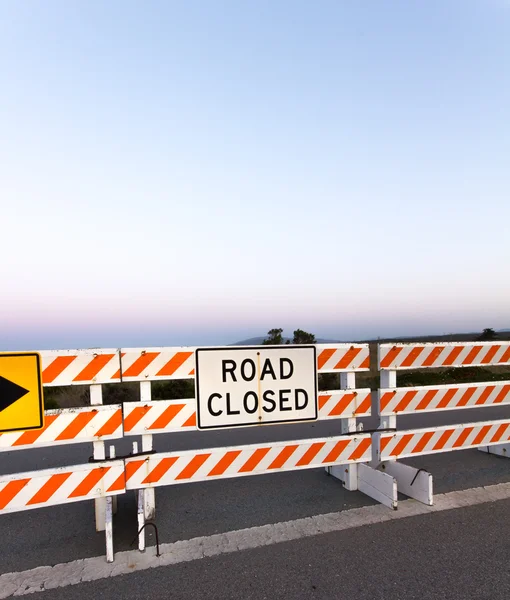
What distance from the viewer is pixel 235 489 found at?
5535 millimetres

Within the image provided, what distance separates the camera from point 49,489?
405 centimetres

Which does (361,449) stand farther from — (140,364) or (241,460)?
(140,364)

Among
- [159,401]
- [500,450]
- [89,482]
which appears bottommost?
[500,450]

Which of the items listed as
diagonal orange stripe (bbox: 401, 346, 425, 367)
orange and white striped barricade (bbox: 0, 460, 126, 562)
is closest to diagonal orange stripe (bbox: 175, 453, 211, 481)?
orange and white striped barricade (bbox: 0, 460, 126, 562)

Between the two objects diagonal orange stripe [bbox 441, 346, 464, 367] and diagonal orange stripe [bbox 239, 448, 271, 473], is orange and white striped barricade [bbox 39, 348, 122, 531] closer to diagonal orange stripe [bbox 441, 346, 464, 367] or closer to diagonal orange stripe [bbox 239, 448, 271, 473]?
diagonal orange stripe [bbox 239, 448, 271, 473]

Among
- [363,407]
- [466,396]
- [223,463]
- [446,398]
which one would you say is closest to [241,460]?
[223,463]

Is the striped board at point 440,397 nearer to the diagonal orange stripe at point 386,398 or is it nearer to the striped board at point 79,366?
the diagonal orange stripe at point 386,398

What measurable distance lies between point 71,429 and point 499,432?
541 centimetres

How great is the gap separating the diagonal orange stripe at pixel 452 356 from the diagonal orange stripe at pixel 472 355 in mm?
142

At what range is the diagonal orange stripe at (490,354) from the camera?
5.88m

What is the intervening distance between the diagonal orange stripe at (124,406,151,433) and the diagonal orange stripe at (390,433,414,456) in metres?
3.05

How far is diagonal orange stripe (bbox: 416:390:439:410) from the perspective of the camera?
5.56 meters

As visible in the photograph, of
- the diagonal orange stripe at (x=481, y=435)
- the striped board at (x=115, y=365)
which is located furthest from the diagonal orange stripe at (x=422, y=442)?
the striped board at (x=115, y=365)

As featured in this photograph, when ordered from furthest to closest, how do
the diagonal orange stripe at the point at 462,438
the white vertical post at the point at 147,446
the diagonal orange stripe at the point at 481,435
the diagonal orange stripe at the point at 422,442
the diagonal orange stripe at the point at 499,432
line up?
1. the diagonal orange stripe at the point at 499,432
2. the diagonal orange stripe at the point at 481,435
3. the diagonal orange stripe at the point at 462,438
4. the diagonal orange stripe at the point at 422,442
5. the white vertical post at the point at 147,446
